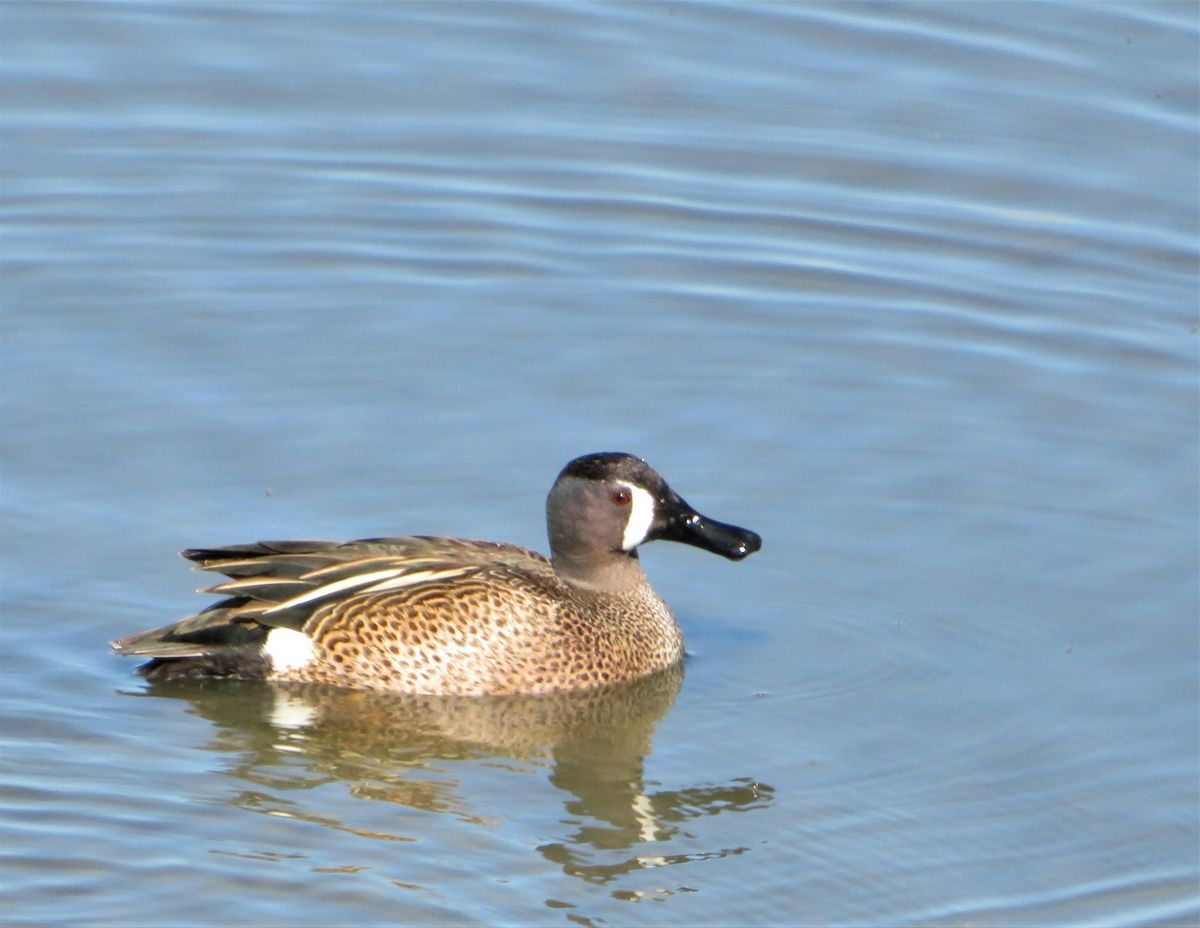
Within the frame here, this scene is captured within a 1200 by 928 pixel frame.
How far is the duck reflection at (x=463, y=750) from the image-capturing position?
8.48 meters

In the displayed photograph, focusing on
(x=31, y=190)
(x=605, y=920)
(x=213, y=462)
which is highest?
(x=31, y=190)

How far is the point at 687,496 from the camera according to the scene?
36.5 feet

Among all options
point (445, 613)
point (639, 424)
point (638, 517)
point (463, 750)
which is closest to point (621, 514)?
point (638, 517)

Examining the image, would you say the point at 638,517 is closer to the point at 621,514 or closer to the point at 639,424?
the point at 621,514

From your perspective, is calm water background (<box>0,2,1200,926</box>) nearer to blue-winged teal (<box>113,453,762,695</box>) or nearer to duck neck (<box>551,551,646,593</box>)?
blue-winged teal (<box>113,453,762,695</box>)

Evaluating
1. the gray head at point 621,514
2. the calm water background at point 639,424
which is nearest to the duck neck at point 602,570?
the gray head at point 621,514

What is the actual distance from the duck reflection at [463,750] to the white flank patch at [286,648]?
9 cm

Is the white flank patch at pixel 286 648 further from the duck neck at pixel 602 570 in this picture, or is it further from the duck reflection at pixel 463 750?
the duck neck at pixel 602 570

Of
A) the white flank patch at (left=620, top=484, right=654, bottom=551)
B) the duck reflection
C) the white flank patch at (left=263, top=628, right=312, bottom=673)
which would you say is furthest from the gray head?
the white flank patch at (left=263, top=628, right=312, bottom=673)

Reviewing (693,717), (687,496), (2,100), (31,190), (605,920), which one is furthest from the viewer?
(2,100)

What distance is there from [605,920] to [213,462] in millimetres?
4250

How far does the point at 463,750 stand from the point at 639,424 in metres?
3.07

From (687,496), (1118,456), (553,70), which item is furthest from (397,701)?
(553,70)

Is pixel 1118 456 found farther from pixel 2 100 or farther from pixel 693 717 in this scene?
pixel 2 100
